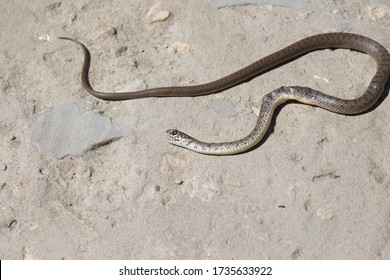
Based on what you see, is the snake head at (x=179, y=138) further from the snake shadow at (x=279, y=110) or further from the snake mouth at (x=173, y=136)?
the snake shadow at (x=279, y=110)

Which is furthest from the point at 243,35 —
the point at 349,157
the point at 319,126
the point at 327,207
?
the point at 327,207

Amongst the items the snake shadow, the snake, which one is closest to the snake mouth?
the snake

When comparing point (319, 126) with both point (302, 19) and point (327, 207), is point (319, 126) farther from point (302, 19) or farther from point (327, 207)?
point (302, 19)

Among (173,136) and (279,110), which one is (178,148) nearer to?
(173,136)

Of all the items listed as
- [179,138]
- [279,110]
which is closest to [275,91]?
[279,110]

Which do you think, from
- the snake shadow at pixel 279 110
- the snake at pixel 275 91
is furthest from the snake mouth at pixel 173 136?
the snake shadow at pixel 279 110

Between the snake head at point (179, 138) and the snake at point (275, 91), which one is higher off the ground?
the snake at point (275, 91)

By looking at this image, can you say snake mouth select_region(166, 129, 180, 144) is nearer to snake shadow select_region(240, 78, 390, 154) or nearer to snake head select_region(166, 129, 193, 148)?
snake head select_region(166, 129, 193, 148)
